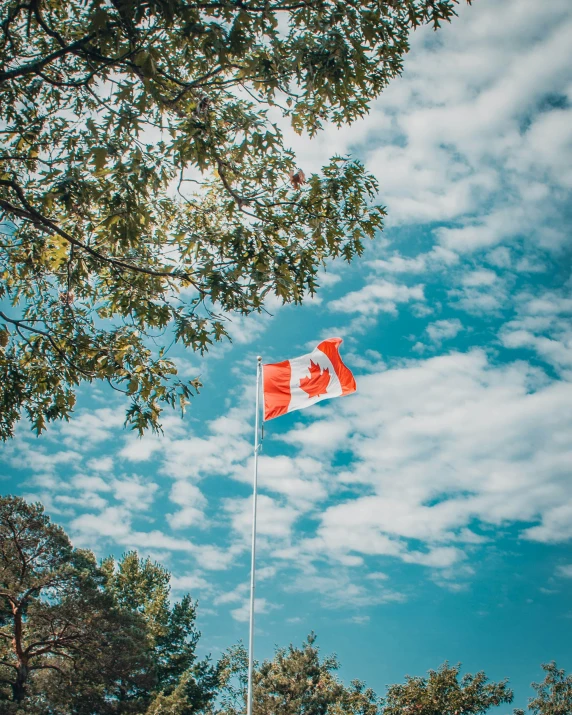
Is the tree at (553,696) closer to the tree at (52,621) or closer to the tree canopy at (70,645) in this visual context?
the tree canopy at (70,645)

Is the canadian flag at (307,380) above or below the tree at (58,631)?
above

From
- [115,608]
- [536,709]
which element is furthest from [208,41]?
[536,709]

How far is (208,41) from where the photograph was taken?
5309 millimetres

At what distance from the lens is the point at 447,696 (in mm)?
31609

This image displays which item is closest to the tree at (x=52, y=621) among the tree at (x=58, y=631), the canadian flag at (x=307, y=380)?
the tree at (x=58, y=631)

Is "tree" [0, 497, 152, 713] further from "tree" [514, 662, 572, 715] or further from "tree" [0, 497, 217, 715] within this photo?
"tree" [514, 662, 572, 715]

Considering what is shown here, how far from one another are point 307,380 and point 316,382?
0.23m

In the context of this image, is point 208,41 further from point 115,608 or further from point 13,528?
point 115,608

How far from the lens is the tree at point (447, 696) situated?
3112cm

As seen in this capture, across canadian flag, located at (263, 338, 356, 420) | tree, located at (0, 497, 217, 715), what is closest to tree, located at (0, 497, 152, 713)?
tree, located at (0, 497, 217, 715)

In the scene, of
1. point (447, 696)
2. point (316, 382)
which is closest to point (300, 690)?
point (447, 696)

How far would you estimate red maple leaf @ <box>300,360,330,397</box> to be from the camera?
1512 centimetres

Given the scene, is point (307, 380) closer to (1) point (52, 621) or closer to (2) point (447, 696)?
(1) point (52, 621)

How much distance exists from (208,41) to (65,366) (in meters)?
4.50
